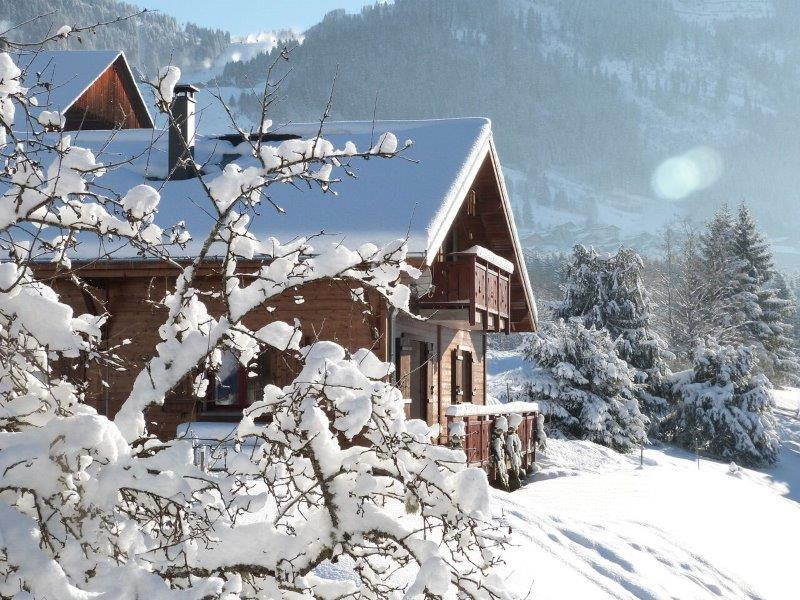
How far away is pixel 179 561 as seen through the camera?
420 cm

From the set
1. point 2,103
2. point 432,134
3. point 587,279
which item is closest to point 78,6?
point 587,279

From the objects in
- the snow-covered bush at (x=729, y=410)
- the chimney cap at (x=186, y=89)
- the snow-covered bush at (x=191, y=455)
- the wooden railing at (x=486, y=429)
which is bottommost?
the snow-covered bush at (x=729, y=410)

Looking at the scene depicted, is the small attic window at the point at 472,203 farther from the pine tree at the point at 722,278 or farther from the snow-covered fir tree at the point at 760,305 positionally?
the snow-covered fir tree at the point at 760,305

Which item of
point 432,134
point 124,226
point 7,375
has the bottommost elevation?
point 7,375

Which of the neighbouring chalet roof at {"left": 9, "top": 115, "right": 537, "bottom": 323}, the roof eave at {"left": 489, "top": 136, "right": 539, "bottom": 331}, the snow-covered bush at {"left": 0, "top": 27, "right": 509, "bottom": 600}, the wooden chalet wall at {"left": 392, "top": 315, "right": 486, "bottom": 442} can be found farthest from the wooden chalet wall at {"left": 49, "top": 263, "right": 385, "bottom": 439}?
the snow-covered bush at {"left": 0, "top": 27, "right": 509, "bottom": 600}

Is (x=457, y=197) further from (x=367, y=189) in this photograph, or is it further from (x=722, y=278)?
(x=722, y=278)

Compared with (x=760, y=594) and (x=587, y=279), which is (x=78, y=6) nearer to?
(x=587, y=279)

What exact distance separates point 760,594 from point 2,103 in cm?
1129

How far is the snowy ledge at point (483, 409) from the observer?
15.9 m

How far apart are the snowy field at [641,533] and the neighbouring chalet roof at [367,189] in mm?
4029

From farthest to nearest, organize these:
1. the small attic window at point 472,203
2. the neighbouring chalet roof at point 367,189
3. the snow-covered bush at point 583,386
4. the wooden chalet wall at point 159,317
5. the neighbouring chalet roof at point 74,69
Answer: the snow-covered bush at point 583,386, the neighbouring chalet roof at point 74,69, the small attic window at point 472,203, the neighbouring chalet roof at point 367,189, the wooden chalet wall at point 159,317

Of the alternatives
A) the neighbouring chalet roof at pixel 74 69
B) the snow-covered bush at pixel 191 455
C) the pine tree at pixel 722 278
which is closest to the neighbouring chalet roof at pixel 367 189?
the snow-covered bush at pixel 191 455

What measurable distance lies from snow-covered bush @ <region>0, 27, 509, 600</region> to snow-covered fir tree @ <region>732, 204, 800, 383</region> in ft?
160

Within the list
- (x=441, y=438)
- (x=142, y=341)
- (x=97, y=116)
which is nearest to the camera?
(x=142, y=341)
